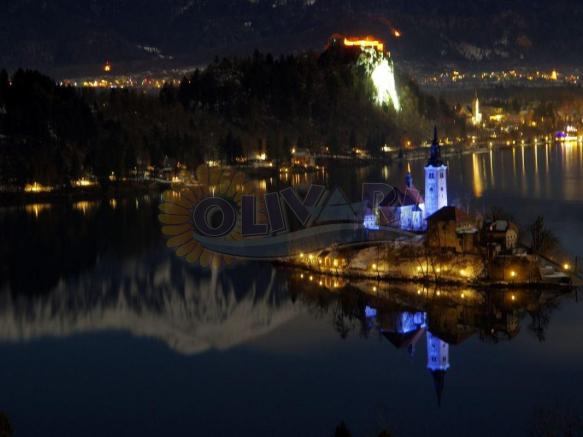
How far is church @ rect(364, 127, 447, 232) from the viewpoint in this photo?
13.5 meters

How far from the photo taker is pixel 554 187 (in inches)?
774

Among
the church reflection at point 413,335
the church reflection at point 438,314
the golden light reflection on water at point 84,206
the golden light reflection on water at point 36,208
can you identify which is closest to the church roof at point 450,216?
the church reflection at point 438,314

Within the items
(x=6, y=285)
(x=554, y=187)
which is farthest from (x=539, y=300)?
(x=554, y=187)

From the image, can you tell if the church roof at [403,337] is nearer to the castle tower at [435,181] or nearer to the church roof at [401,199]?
the church roof at [401,199]

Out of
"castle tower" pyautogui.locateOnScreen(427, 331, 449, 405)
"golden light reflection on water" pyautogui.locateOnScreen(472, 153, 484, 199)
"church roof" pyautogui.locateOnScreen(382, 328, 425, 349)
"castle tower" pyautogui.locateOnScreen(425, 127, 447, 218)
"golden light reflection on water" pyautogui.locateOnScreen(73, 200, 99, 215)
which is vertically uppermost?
"castle tower" pyautogui.locateOnScreen(425, 127, 447, 218)

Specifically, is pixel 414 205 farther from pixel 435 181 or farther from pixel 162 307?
pixel 162 307

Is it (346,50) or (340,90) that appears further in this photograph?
(346,50)

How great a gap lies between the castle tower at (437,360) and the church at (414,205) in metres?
4.11

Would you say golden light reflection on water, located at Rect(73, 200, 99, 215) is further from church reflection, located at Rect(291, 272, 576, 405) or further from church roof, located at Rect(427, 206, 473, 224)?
church reflection, located at Rect(291, 272, 576, 405)

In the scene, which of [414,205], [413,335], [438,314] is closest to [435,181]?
[414,205]

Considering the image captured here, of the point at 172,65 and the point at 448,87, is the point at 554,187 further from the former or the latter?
the point at 448,87

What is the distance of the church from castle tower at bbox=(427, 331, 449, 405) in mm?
4115

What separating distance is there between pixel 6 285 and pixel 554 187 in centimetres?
1090

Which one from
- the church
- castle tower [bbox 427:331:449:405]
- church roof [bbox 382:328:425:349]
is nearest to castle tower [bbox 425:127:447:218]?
the church
